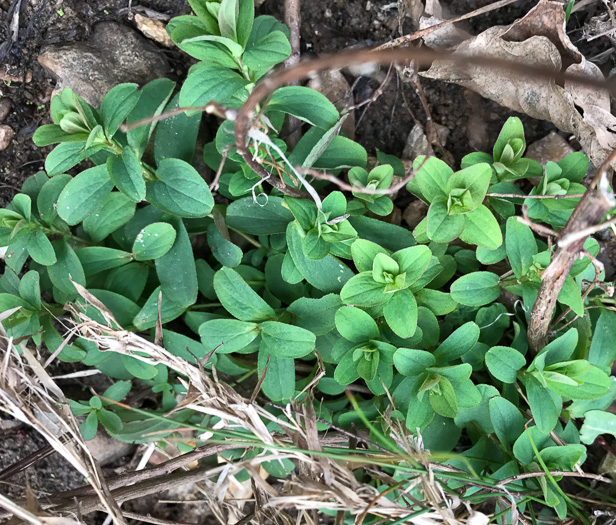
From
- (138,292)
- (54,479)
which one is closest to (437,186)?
(138,292)

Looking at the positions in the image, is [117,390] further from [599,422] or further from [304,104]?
[599,422]

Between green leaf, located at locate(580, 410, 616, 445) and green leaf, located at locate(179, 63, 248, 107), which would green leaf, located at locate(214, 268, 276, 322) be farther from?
green leaf, located at locate(580, 410, 616, 445)

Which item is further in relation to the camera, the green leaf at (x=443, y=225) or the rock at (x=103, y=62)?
the rock at (x=103, y=62)

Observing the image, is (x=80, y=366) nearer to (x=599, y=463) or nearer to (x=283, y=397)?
(x=283, y=397)

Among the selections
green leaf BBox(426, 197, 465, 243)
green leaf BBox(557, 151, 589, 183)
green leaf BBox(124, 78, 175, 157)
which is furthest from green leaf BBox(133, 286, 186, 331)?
green leaf BBox(557, 151, 589, 183)

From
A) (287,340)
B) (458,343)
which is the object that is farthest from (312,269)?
(458,343)

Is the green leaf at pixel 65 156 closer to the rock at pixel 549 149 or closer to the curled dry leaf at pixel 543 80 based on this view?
the curled dry leaf at pixel 543 80

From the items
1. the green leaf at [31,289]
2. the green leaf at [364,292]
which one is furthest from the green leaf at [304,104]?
the green leaf at [31,289]
